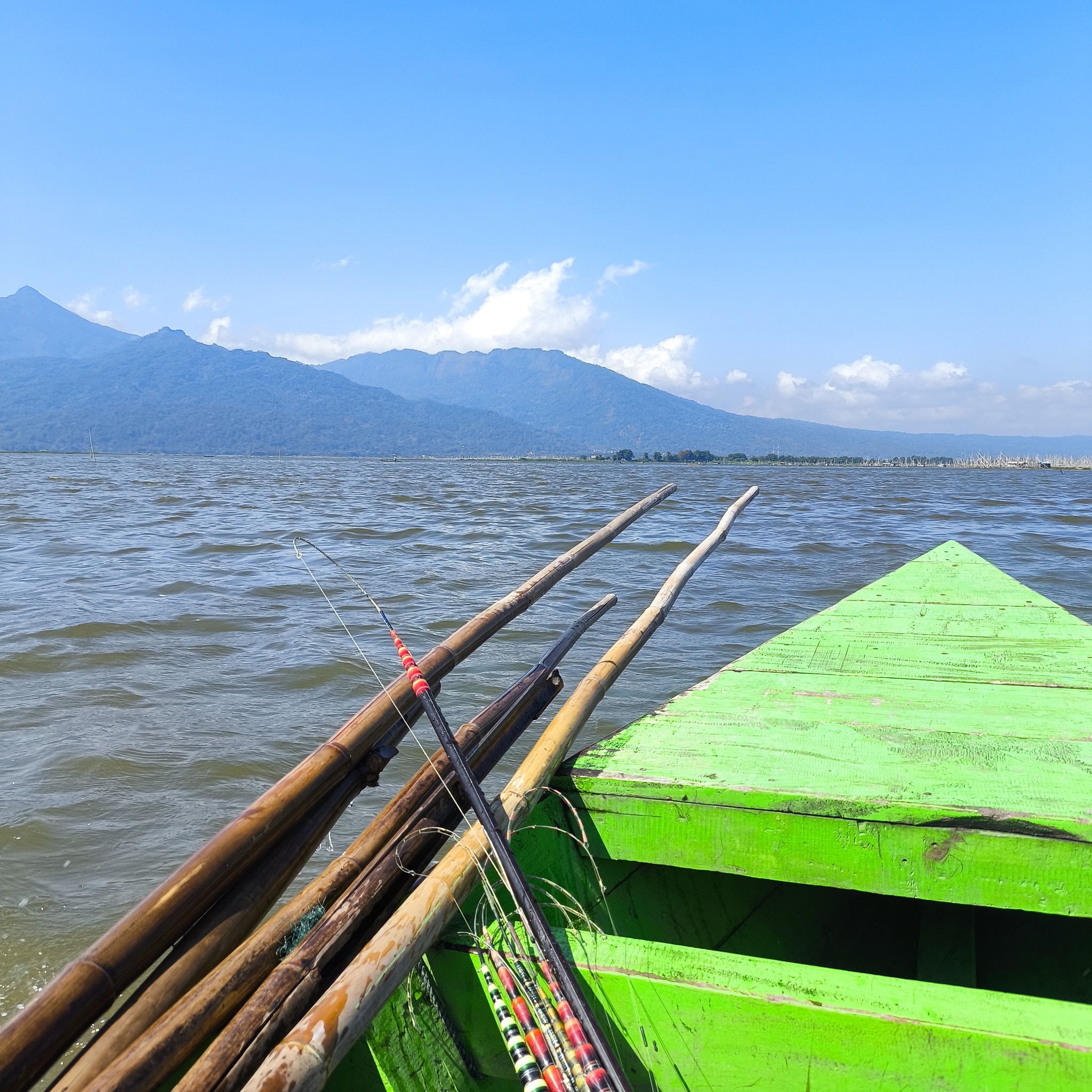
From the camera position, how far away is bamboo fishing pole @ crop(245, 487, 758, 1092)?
4.24 ft

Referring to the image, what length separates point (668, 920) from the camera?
7.48 ft

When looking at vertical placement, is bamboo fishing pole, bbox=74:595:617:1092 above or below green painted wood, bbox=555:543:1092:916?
below

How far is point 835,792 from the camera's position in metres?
1.94

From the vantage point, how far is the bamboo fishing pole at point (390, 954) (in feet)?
4.24

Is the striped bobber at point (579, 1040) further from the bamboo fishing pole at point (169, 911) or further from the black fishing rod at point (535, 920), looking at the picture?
Answer: the bamboo fishing pole at point (169, 911)

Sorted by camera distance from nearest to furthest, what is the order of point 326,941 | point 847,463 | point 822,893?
point 326,941 < point 822,893 < point 847,463

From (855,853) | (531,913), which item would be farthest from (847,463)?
(531,913)

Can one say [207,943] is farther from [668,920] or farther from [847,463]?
[847,463]

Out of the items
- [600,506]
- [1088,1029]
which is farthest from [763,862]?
[600,506]

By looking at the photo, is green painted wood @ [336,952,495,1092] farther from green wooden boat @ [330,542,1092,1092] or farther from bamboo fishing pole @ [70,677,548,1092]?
bamboo fishing pole @ [70,677,548,1092]

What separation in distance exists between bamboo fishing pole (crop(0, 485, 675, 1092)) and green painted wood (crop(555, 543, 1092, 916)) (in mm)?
737

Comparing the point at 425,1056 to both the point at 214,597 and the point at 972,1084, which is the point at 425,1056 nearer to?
the point at 972,1084

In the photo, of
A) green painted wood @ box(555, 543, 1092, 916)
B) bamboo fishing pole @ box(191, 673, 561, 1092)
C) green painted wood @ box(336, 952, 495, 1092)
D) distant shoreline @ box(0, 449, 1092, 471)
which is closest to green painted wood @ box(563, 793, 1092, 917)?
green painted wood @ box(555, 543, 1092, 916)

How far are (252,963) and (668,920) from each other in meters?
1.12
